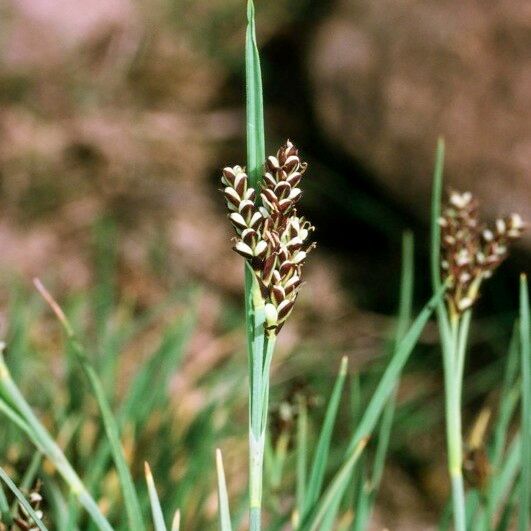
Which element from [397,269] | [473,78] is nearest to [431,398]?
[397,269]

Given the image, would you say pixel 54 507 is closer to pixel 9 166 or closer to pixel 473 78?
pixel 473 78

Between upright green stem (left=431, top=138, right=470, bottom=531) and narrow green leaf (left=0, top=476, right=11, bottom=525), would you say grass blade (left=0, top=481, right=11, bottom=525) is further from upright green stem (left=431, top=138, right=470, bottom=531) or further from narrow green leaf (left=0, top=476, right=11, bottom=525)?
upright green stem (left=431, top=138, right=470, bottom=531)

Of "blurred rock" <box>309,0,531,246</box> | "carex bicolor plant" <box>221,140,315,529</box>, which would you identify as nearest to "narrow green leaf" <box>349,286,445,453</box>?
"carex bicolor plant" <box>221,140,315,529</box>

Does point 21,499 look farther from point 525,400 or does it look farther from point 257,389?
point 525,400

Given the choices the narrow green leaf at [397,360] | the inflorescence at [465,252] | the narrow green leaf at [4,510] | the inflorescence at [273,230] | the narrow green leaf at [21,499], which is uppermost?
the inflorescence at [273,230]

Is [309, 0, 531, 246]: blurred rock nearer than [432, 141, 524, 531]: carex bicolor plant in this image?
No

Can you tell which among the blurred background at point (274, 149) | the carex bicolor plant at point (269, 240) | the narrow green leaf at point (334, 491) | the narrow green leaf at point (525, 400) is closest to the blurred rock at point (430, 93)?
the blurred background at point (274, 149)

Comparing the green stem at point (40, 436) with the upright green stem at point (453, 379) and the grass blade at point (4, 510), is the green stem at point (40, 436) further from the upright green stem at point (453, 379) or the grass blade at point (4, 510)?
the upright green stem at point (453, 379)
